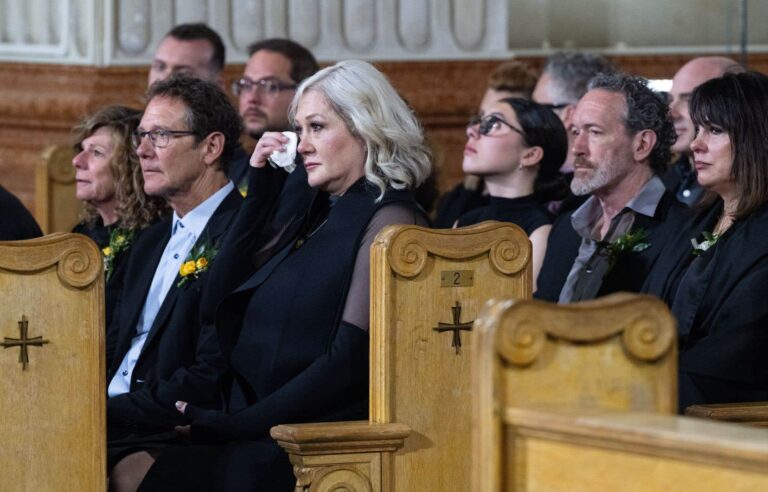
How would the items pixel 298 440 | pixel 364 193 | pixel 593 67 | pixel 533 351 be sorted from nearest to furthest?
pixel 533 351 < pixel 298 440 < pixel 364 193 < pixel 593 67

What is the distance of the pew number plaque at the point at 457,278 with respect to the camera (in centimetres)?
375

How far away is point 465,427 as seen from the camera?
3783 mm

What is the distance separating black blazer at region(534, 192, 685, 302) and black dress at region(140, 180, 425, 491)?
75 cm

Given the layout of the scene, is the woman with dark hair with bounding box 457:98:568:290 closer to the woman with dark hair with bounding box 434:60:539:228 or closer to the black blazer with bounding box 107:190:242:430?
the woman with dark hair with bounding box 434:60:539:228

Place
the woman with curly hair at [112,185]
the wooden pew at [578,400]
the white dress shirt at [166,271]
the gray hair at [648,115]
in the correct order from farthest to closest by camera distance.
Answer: the woman with curly hair at [112,185], the gray hair at [648,115], the white dress shirt at [166,271], the wooden pew at [578,400]

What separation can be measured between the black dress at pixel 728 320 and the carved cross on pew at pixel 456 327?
2.00ft

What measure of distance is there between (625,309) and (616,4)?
5755mm

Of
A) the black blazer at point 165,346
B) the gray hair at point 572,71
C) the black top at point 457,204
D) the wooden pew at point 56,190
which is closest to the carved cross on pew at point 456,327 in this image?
the black blazer at point 165,346

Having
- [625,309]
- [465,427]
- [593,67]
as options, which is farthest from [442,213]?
[625,309]

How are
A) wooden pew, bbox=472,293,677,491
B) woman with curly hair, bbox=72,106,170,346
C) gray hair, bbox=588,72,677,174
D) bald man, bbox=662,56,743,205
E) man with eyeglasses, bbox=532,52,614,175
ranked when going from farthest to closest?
1. man with eyeglasses, bbox=532,52,614,175
2. bald man, bbox=662,56,743,205
3. woman with curly hair, bbox=72,106,170,346
4. gray hair, bbox=588,72,677,174
5. wooden pew, bbox=472,293,677,491

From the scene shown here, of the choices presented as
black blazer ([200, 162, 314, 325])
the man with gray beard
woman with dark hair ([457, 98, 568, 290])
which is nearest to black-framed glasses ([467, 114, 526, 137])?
woman with dark hair ([457, 98, 568, 290])

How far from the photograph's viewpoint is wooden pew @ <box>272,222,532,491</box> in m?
3.61

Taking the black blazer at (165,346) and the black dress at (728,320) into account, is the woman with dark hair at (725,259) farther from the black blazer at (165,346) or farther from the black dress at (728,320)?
the black blazer at (165,346)

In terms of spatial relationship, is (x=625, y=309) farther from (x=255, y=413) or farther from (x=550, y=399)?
(x=255, y=413)
